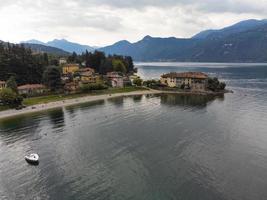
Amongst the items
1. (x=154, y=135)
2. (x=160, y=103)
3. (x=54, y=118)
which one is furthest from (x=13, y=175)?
(x=160, y=103)

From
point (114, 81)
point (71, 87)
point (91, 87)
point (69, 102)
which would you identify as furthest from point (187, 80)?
point (69, 102)

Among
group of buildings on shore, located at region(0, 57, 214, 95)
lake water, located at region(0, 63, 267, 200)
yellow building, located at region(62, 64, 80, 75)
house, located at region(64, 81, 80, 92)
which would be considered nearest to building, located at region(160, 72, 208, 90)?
group of buildings on shore, located at region(0, 57, 214, 95)

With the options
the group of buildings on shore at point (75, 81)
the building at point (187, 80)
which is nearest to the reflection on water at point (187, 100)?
the building at point (187, 80)

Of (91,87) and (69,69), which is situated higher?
(69,69)

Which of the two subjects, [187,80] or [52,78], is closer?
[52,78]

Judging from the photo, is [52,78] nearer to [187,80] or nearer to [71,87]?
[71,87]

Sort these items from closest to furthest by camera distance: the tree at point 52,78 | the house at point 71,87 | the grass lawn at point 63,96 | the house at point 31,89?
the grass lawn at point 63,96
the house at point 31,89
the tree at point 52,78
the house at point 71,87

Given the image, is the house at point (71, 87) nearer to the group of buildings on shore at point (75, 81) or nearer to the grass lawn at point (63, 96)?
the group of buildings on shore at point (75, 81)
